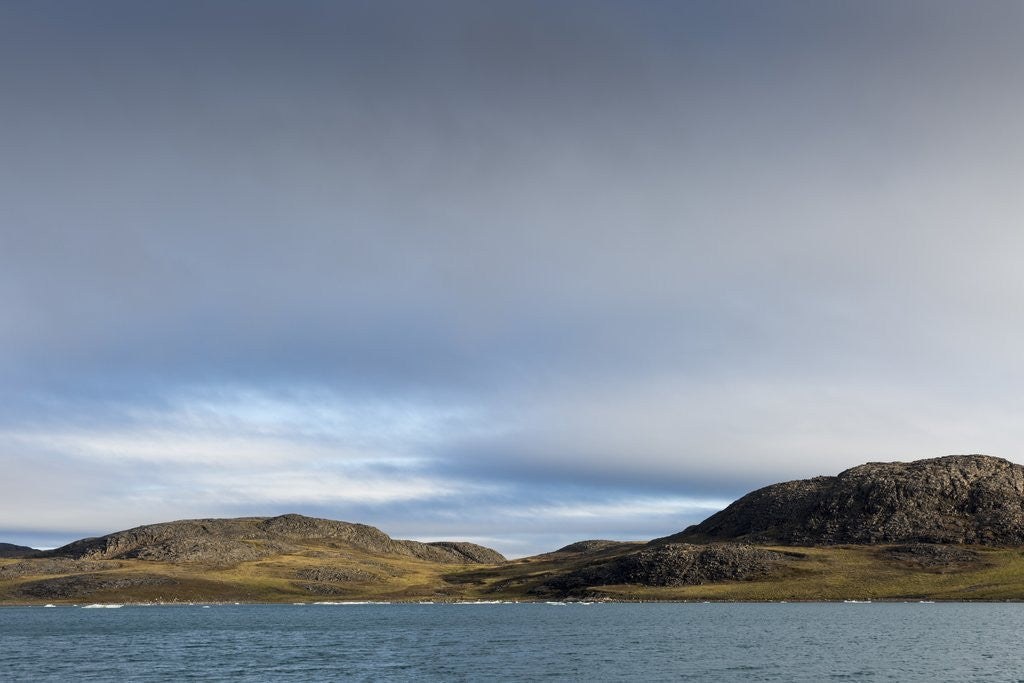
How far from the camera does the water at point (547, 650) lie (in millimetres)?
100000

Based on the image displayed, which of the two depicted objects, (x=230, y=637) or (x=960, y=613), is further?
(x=960, y=613)

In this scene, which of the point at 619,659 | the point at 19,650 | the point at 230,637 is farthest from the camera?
the point at 230,637

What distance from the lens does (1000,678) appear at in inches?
3590

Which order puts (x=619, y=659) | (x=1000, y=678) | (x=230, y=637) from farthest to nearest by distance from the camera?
(x=230, y=637)
(x=619, y=659)
(x=1000, y=678)

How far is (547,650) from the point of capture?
128125mm

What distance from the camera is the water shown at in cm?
10000

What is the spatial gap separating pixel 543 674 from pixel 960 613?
13452cm

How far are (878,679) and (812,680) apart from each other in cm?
696

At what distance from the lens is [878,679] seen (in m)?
91.9

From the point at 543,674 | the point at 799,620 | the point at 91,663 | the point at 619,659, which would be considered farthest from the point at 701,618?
the point at 91,663

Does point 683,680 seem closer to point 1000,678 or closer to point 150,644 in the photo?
point 1000,678

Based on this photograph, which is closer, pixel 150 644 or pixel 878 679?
pixel 878 679

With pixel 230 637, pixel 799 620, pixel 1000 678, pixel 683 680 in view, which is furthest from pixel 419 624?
pixel 1000 678

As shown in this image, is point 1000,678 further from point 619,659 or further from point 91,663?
point 91,663
